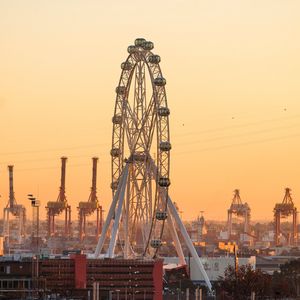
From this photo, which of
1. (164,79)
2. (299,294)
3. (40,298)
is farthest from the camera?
(299,294)

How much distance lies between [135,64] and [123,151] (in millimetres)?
7966

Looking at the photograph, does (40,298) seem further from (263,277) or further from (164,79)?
(263,277)

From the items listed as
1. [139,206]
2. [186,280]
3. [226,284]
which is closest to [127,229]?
[139,206]

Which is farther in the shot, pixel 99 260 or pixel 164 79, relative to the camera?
pixel 99 260

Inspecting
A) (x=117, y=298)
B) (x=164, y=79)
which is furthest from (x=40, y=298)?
(x=164, y=79)

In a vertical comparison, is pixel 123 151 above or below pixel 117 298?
above

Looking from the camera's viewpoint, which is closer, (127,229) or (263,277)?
(127,229)

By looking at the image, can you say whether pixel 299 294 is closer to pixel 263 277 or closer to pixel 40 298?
pixel 263 277

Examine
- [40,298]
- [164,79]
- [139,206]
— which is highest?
[164,79]

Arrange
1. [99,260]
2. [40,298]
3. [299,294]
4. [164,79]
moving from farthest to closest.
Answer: [299,294] < [99,260] < [164,79] < [40,298]

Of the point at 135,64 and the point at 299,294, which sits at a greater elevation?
the point at 135,64

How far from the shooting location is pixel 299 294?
15350 cm

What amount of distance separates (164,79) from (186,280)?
3450 cm

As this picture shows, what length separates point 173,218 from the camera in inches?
5482
